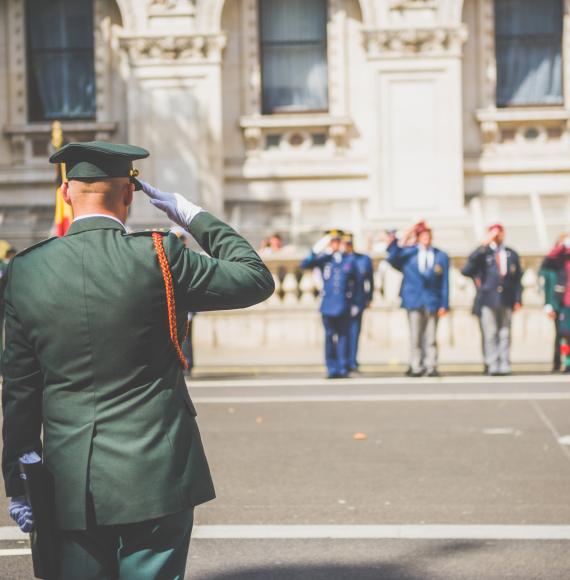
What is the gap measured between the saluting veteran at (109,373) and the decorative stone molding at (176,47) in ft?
66.8

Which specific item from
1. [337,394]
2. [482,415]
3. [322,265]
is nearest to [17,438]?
[482,415]

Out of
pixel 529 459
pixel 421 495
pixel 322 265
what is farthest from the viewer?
pixel 322 265

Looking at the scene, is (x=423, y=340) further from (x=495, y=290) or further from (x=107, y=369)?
(x=107, y=369)

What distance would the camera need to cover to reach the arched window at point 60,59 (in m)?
26.0

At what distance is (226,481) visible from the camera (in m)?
9.29

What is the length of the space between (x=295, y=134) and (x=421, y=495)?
57.0 ft

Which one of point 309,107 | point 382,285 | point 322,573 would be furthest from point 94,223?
point 309,107

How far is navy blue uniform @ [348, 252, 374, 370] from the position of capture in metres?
17.3

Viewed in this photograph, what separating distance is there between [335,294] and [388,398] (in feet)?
10.6

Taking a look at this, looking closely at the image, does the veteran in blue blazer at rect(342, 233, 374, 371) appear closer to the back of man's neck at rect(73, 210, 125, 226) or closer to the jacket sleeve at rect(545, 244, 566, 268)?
the jacket sleeve at rect(545, 244, 566, 268)

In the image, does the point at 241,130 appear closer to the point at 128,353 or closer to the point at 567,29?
the point at 567,29

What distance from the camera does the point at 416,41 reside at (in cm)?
2416

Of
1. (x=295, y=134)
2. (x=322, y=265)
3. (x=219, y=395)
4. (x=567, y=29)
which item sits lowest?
(x=219, y=395)

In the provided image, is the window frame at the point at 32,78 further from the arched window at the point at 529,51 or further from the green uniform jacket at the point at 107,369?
the green uniform jacket at the point at 107,369
